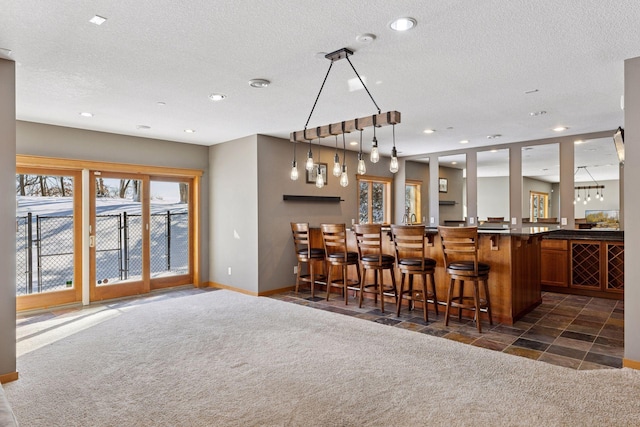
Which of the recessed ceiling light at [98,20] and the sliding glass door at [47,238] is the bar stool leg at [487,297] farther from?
the sliding glass door at [47,238]

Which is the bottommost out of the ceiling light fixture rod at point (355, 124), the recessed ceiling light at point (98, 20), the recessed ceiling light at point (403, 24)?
the ceiling light fixture rod at point (355, 124)

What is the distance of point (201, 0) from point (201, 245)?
512 centimetres

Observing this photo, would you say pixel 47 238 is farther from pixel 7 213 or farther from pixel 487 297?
pixel 487 297

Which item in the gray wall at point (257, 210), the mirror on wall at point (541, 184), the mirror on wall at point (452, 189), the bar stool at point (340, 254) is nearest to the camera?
the bar stool at point (340, 254)

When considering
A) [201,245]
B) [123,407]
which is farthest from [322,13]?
[201,245]

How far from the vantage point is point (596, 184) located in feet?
26.5

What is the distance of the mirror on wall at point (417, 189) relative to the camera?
8.23m

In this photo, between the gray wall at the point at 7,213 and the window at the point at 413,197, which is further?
the window at the point at 413,197

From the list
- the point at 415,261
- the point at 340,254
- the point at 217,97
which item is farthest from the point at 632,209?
the point at 217,97

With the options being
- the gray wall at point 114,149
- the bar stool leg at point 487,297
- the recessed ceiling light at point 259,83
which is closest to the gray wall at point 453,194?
the bar stool leg at point 487,297

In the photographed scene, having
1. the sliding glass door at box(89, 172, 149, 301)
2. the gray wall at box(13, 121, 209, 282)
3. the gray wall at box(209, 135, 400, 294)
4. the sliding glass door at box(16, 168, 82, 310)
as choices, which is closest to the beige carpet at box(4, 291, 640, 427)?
the sliding glass door at box(16, 168, 82, 310)

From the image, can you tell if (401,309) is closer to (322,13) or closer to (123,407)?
(123,407)

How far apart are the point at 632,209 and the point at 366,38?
98.6 inches

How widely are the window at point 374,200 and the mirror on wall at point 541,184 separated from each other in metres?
2.70
